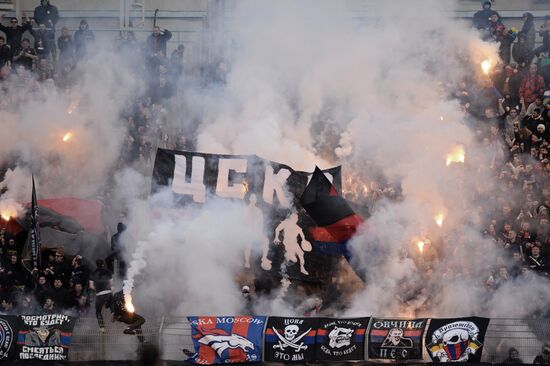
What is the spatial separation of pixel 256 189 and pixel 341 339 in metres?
2.55

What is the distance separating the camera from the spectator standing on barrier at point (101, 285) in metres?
14.1

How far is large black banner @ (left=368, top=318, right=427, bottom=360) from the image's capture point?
13.6 m

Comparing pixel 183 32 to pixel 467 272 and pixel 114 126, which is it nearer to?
pixel 114 126

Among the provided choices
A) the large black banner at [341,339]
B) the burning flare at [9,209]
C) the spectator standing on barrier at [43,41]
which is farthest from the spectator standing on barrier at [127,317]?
the spectator standing on barrier at [43,41]

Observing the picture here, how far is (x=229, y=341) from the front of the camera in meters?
13.6

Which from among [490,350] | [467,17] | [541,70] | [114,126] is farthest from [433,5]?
[490,350]

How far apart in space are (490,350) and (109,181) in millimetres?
6698

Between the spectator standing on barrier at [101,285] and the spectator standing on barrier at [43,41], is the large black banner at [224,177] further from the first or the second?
the spectator standing on barrier at [43,41]

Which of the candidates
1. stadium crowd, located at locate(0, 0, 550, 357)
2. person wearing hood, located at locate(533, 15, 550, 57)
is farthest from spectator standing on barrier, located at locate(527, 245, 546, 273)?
person wearing hood, located at locate(533, 15, 550, 57)

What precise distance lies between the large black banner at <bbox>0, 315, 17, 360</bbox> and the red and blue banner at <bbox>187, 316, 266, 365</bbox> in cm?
213

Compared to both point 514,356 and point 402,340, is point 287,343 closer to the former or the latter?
point 402,340

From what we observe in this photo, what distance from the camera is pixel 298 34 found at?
19453 millimetres

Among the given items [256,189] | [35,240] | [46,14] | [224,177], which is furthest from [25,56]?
[256,189]

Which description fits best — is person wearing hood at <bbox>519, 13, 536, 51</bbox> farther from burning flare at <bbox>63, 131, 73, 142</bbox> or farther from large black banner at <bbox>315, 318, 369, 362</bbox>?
burning flare at <bbox>63, 131, 73, 142</bbox>
